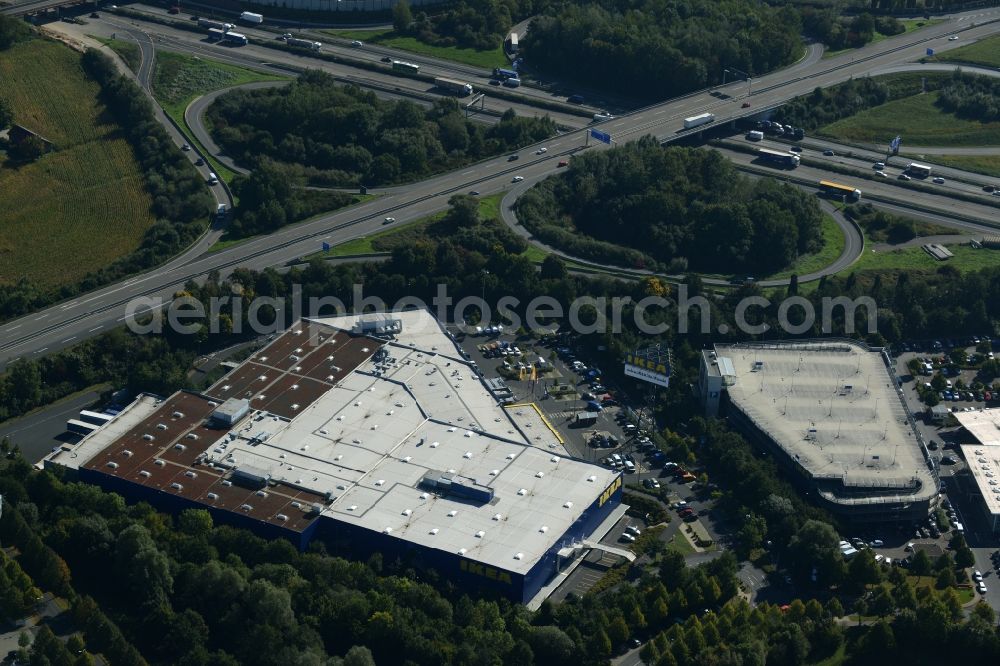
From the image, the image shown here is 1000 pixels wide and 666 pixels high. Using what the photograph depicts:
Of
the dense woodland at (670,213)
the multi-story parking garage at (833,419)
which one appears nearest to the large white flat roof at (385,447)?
the multi-story parking garage at (833,419)

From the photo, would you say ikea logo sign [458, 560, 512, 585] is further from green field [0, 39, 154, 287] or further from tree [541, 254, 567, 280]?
green field [0, 39, 154, 287]

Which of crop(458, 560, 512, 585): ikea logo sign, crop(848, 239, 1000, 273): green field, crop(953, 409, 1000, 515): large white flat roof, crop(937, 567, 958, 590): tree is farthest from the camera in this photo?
crop(848, 239, 1000, 273): green field

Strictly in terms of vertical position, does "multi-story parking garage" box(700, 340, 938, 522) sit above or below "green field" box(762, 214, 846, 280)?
below

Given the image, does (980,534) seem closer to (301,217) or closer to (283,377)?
(283,377)

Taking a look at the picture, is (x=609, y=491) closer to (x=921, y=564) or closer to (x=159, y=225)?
(x=921, y=564)

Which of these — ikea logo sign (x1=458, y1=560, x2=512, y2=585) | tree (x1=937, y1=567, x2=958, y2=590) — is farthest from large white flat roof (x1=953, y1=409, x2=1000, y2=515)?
ikea logo sign (x1=458, y1=560, x2=512, y2=585)

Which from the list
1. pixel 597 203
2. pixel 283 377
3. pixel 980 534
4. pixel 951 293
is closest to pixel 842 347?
pixel 951 293
